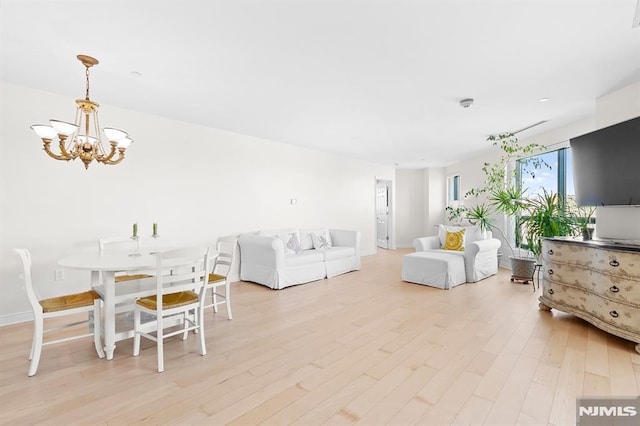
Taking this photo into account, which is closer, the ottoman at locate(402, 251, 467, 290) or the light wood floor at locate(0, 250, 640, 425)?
the light wood floor at locate(0, 250, 640, 425)

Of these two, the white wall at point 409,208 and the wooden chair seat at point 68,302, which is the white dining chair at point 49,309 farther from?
the white wall at point 409,208

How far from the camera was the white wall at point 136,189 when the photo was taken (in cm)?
303

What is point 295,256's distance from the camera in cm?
463

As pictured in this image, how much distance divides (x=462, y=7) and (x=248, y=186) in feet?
13.0

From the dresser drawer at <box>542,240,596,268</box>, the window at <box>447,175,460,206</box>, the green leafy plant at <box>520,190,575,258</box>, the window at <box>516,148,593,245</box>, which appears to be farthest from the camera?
the window at <box>447,175,460,206</box>

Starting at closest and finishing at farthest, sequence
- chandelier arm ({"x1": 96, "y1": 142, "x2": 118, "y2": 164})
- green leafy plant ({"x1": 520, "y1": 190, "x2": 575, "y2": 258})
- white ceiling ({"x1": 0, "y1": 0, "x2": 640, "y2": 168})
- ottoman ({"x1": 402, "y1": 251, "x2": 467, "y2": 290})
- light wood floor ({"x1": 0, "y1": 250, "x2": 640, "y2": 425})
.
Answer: light wood floor ({"x1": 0, "y1": 250, "x2": 640, "y2": 425}) < white ceiling ({"x1": 0, "y1": 0, "x2": 640, "y2": 168}) < chandelier arm ({"x1": 96, "y1": 142, "x2": 118, "y2": 164}) < green leafy plant ({"x1": 520, "y1": 190, "x2": 575, "y2": 258}) < ottoman ({"x1": 402, "y1": 251, "x2": 467, "y2": 290})

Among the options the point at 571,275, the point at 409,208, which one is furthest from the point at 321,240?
the point at 409,208

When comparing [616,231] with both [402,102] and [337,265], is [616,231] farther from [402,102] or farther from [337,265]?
[337,265]

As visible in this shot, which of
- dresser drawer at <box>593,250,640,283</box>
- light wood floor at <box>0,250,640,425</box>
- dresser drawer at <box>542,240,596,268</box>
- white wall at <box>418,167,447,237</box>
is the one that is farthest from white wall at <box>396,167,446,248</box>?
dresser drawer at <box>593,250,640,283</box>

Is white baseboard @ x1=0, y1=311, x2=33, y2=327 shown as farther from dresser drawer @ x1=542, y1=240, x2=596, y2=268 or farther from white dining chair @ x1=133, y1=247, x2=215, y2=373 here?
dresser drawer @ x1=542, y1=240, x2=596, y2=268

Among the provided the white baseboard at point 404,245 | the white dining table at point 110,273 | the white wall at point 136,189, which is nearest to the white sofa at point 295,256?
the white wall at point 136,189

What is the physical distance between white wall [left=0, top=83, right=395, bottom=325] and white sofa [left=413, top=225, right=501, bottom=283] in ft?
7.94

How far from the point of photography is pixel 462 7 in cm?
187

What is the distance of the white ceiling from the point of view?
6.33 feet
